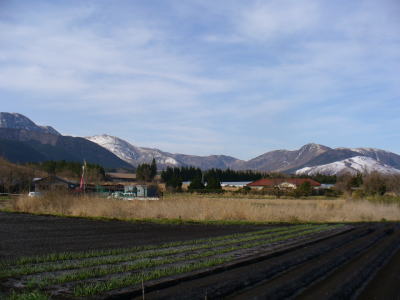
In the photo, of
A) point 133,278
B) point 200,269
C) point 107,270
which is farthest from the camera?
point 200,269

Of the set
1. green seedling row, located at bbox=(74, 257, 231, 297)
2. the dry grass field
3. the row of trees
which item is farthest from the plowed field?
the row of trees

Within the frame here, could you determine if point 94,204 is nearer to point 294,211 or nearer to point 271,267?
point 294,211

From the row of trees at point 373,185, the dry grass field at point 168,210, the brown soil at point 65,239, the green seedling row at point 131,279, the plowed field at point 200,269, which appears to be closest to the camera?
the green seedling row at point 131,279

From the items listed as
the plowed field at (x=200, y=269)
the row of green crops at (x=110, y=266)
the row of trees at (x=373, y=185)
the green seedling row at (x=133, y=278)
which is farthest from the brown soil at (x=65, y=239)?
the row of trees at (x=373, y=185)

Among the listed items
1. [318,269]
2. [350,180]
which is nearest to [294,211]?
[318,269]

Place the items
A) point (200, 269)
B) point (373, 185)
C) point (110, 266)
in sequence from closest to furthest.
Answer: point (200, 269), point (110, 266), point (373, 185)

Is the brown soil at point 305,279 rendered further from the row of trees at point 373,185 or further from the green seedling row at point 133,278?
the row of trees at point 373,185

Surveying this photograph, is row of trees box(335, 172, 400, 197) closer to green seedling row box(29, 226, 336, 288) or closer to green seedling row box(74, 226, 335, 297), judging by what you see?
green seedling row box(29, 226, 336, 288)

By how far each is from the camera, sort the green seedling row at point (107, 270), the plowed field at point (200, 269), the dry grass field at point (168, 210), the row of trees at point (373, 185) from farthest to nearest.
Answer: the row of trees at point (373, 185)
the dry grass field at point (168, 210)
the green seedling row at point (107, 270)
the plowed field at point (200, 269)

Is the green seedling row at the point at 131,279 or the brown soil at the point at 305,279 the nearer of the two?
the green seedling row at the point at 131,279

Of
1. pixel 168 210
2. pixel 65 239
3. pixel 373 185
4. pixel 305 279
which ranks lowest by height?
pixel 305 279

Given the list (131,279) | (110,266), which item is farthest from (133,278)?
(110,266)

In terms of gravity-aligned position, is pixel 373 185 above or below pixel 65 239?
above

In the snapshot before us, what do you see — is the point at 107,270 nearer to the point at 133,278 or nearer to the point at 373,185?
Answer: the point at 133,278
